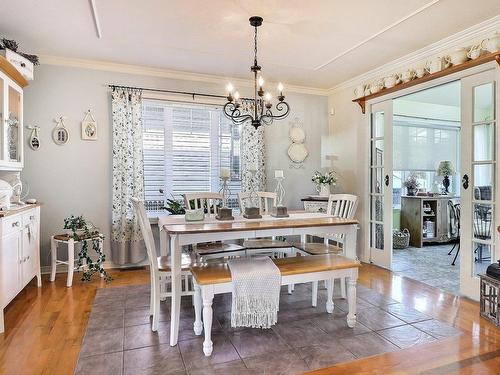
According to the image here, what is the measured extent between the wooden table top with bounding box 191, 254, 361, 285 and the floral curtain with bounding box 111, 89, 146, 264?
1.94 meters

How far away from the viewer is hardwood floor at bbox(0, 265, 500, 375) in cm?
202

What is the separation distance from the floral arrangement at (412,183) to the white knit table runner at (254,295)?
459 centimetres

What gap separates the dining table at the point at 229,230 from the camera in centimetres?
232

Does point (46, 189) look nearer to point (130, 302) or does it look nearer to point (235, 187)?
point (130, 302)

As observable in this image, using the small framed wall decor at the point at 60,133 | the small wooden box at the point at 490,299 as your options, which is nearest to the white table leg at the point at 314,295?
the small wooden box at the point at 490,299

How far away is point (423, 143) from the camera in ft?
20.8

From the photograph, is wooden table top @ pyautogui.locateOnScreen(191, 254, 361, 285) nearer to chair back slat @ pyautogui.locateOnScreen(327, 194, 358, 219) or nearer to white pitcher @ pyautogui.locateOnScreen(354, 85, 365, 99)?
chair back slat @ pyautogui.locateOnScreen(327, 194, 358, 219)

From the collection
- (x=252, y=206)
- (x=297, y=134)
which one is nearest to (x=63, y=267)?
(x=252, y=206)

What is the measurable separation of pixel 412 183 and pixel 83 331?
562cm

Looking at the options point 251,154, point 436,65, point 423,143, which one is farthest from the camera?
point 423,143

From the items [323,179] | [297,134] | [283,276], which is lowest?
[283,276]

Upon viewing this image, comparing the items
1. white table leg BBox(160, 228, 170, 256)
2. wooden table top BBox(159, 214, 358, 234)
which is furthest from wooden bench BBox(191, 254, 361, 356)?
white table leg BBox(160, 228, 170, 256)

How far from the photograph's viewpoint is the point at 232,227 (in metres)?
2.49

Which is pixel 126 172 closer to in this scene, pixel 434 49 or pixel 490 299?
pixel 434 49
